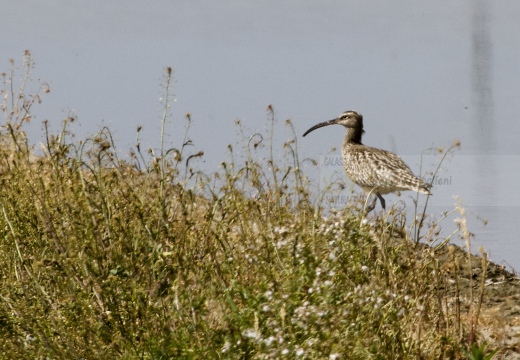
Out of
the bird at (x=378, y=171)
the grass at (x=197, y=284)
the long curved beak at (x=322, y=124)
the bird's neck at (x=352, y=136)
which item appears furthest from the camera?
the long curved beak at (x=322, y=124)

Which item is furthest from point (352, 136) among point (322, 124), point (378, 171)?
point (378, 171)

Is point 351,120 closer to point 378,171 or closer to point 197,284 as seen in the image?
point 378,171

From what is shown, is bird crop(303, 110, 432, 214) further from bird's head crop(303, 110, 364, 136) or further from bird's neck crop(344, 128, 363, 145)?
bird's head crop(303, 110, 364, 136)

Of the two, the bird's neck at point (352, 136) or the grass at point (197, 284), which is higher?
the bird's neck at point (352, 136)

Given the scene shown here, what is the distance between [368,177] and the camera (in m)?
12.0

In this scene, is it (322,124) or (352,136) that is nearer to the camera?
(352,136)

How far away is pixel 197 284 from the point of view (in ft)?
15.7

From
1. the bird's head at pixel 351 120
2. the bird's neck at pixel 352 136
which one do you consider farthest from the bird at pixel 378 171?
the bird's head at pixel 351 120

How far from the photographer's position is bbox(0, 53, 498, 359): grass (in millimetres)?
4477

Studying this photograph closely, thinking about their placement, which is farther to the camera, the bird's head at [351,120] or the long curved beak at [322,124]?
the long curved beak at [322,124]

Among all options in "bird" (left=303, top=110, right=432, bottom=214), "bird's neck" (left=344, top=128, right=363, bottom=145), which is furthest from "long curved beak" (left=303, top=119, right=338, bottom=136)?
"bird" (left=303, top=110, right=432, bottom=214)

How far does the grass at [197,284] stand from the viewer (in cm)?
448

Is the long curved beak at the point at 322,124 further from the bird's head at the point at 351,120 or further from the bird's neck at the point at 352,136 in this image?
the bird's neck at the point at 352,136

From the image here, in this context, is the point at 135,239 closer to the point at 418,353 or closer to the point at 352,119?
the point at 418,353
